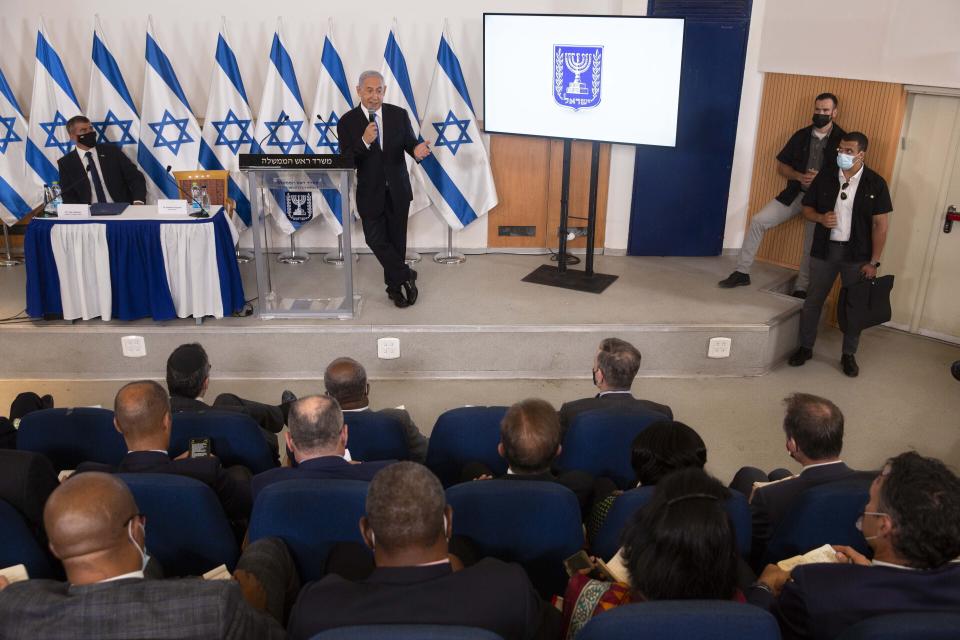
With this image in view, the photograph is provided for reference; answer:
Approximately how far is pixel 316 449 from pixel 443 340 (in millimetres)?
2807

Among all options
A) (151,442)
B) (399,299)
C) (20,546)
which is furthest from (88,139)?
(20,546)

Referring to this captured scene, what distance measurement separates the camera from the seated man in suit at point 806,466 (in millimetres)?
2846

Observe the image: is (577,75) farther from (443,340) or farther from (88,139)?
(88,139)

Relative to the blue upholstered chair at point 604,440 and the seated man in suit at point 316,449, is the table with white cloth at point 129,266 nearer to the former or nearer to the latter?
the seated man in suit at point 316,449

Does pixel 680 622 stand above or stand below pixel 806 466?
above

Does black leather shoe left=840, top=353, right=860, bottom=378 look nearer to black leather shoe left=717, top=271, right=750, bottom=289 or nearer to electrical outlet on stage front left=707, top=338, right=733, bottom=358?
electrical outlet on stage front left=707, top=338, right=733, bottom=358

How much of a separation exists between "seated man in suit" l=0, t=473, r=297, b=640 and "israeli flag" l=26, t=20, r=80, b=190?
17.6ft

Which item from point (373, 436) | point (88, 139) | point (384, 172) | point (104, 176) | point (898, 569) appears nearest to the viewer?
point (898, 569)

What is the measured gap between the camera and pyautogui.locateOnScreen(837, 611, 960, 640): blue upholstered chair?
1.89 m

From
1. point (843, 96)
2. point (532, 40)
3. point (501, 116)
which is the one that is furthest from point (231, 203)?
point (843, 96)

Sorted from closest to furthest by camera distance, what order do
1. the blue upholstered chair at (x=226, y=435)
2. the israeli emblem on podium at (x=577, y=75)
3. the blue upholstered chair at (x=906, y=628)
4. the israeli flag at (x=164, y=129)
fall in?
the blue upholstered chair at (x=906, y=628) < the blue upholstered chair at (x=226, y=435) < the israeli emblem on podium at (x=577, y=75) < the israeli flag at (x=164, y=129)

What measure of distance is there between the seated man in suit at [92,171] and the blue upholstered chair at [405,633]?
17.0ft

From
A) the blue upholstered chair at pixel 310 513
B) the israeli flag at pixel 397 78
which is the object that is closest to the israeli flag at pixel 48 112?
the israeli flag at pixel 397 78

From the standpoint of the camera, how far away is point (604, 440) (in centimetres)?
330
